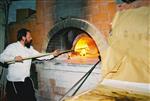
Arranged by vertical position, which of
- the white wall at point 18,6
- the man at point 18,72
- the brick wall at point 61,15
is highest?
the white wall at point 18,6

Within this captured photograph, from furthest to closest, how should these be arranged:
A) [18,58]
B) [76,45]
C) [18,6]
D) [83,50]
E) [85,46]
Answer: [18,6] < [76,45] < [85,46] < [83,50] < [18,58]

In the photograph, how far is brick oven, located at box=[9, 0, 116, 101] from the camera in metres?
5.48

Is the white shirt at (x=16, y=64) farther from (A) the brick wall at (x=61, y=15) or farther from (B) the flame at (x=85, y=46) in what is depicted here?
(B) the flame at (x=85, y=46)

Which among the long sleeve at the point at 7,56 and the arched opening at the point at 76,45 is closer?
the long sleeve at the point at 7,56

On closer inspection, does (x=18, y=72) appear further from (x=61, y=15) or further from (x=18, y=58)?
(x=61, y=15)

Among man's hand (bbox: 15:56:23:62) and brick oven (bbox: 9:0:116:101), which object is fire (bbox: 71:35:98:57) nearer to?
brick oven (bbox: 9:0:116:101)

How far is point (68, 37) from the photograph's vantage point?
7078mm

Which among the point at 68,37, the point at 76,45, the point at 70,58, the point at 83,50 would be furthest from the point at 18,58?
the point at 68,37

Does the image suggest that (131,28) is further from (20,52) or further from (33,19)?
(33,19)

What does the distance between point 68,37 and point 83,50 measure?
3.01 feet

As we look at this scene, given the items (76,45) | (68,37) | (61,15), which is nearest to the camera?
(61,15)

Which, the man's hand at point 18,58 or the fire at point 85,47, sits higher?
the fire at point 85,47

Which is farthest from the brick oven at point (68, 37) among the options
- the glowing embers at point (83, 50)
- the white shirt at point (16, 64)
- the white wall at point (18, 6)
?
the white shirt at point (16, 64)

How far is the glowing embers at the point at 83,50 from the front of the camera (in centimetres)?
610
